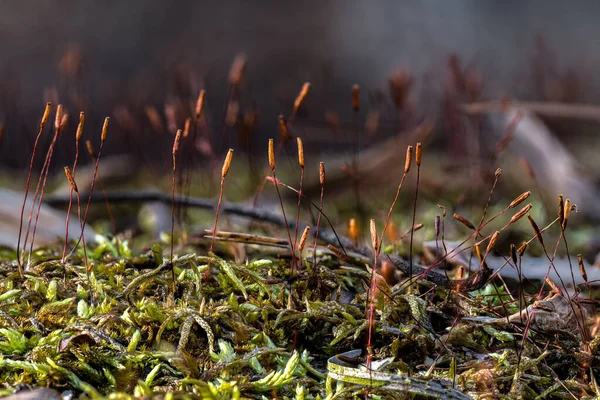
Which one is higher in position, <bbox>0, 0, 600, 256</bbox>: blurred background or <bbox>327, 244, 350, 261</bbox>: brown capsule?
<bbox>0, 0, 600, 256</bbox>: blurred background

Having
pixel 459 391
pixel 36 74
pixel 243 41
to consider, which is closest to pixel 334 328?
pixel 459 391

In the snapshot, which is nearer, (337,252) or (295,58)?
(337,252)

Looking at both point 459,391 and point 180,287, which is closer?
point 459,391

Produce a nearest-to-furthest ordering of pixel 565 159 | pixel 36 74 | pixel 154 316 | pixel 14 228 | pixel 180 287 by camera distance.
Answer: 1. pixel 154 316
2. pixel 180 287
3. pixel 14 228
4. pixel 565 159
5. pixel 36 74

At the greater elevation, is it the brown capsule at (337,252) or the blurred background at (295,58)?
the blurred background at (295,58)

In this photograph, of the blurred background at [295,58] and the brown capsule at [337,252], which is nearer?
the brown capsule at [337,252]

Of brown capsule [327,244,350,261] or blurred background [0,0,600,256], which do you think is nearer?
brown capsule [327,244,350,261]

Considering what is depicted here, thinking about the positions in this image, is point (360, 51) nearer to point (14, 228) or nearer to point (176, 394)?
point (14, 228)

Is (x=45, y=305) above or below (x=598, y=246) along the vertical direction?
above

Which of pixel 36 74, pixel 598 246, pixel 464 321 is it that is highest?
pixel 36 74

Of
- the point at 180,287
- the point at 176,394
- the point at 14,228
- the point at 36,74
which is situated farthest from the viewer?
the point at 36,74

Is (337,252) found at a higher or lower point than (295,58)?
lower
